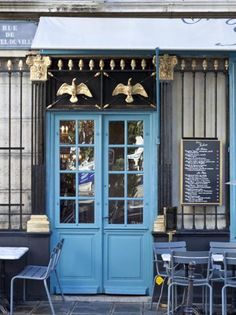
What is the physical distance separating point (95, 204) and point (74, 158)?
675 millimetres

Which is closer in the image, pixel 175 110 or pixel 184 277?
pixel 184 277

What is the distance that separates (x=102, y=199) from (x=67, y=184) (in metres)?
0.52

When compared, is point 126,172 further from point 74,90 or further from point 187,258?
point 187,258

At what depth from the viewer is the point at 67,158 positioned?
8484mm

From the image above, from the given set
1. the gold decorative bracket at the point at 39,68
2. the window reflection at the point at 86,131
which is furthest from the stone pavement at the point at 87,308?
the gold decorative bracket at the point at 39,68

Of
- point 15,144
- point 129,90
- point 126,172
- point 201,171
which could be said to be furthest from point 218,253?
point 15,144

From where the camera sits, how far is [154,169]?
8.29m

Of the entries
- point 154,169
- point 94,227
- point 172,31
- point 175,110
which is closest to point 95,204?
point 94,227

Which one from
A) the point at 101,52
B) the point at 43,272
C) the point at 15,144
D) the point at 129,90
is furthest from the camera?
the point at 15,144

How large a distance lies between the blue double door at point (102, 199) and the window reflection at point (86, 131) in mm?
13

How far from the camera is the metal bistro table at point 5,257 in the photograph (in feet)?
24.7

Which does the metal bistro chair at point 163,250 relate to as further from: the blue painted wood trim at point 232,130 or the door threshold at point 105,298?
the blue painted wood trim at point 232,130

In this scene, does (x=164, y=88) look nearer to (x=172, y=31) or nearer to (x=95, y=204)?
(x=172, y=31)

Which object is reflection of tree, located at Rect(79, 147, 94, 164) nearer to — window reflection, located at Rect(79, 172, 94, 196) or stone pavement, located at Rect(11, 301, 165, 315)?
window reflection, located at Rect(79, 172, 94, 196)
